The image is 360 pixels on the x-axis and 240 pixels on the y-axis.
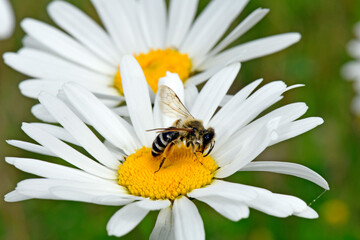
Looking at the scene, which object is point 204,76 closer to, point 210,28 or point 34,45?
point 210,28

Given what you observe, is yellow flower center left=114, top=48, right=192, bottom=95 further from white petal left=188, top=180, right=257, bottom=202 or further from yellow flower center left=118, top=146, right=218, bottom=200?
white petal left=188, top=180, right=257, bottom=202

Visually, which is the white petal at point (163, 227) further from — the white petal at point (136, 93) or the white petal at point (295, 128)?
the white petal at point (136, 93)

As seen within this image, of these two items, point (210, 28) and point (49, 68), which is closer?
point (49, 68)

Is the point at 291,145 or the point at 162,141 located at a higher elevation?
the point at 291,145

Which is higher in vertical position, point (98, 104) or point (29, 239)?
point (98, 104)

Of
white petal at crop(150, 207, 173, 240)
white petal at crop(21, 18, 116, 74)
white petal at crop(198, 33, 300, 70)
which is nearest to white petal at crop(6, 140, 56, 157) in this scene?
white petal at crop(150, 207, 173, 240)

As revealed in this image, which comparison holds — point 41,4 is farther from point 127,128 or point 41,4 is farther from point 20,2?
point 127,128

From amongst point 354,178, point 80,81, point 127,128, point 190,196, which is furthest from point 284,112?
point 354,178

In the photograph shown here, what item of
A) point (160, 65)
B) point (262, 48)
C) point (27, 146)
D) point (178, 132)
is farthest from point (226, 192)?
point (160, 65)
